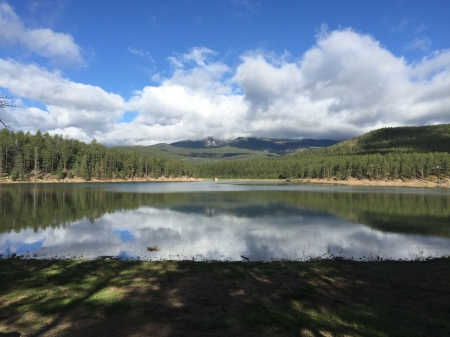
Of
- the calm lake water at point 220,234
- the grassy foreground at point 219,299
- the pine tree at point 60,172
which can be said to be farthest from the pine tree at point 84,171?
the grassy foreground at point 219,299

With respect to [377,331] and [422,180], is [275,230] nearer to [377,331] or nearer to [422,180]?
[377,331]

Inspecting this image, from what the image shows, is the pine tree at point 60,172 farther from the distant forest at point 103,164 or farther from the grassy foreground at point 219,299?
the grassy foreground at point 219,299

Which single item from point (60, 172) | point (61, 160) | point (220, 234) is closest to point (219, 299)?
point (220, 234)

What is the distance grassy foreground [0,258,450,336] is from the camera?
7.94m

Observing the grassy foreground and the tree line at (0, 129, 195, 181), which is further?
the tree line at (0, 129, 195, 181)

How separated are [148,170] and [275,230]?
144136 mm

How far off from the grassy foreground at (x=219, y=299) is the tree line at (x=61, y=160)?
395 feet

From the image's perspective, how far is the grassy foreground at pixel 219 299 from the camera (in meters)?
7.94

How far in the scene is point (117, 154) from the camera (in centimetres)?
15438

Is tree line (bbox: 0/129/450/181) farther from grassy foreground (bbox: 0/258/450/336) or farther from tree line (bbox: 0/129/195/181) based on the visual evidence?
grassy foreground (bbox: 0/258/450/336)

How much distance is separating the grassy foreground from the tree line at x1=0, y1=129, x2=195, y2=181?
121 meters

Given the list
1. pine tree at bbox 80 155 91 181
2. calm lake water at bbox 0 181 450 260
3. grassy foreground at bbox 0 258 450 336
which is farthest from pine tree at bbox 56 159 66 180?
grassy foreground at bbox 0 258 450 336

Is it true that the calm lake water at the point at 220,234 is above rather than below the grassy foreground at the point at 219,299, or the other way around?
below

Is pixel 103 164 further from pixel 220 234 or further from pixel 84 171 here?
pixel 220 234
